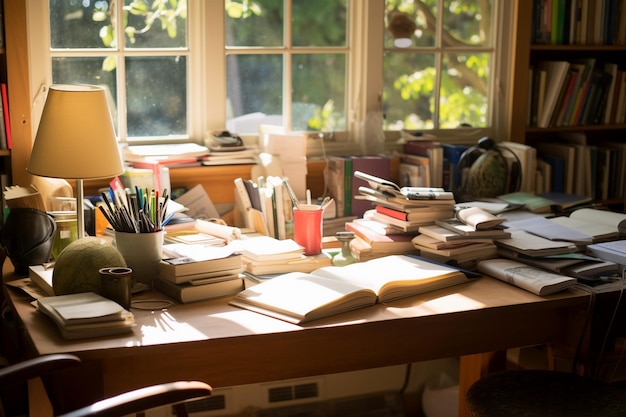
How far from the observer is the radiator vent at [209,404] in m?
3.21

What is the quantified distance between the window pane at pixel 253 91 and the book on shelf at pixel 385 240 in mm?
833

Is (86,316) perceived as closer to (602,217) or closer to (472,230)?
(472,230)

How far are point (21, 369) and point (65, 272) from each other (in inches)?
17.8

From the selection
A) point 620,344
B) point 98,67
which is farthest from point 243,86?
point 620,344

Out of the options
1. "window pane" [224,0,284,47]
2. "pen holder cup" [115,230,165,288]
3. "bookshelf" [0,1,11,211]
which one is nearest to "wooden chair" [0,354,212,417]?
"pen holder cup" [115,230,165,288]

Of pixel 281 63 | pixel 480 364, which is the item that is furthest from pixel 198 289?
pixel 281 63

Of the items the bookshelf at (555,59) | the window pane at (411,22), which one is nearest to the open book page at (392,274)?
the window pane at (411,22)

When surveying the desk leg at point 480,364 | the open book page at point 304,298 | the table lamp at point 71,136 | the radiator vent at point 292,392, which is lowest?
the radiator vent at point 292,392

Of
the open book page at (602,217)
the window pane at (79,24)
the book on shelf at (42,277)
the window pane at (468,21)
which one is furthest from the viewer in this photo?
the window pane at (468,21)

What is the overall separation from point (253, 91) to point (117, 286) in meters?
1.45

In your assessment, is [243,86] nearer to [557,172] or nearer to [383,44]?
[383,44]

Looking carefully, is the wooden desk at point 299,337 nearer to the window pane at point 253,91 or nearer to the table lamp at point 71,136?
the table lamp at point 71,136

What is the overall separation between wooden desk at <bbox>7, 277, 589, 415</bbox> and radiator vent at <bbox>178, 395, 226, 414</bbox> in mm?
854

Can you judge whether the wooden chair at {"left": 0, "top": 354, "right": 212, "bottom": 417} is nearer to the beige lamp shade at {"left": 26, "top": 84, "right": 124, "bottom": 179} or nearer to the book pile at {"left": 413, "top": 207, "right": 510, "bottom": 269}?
the beige lamp shade at {"left": 26, "top": 84, "right": 124, "bottom": 179}
